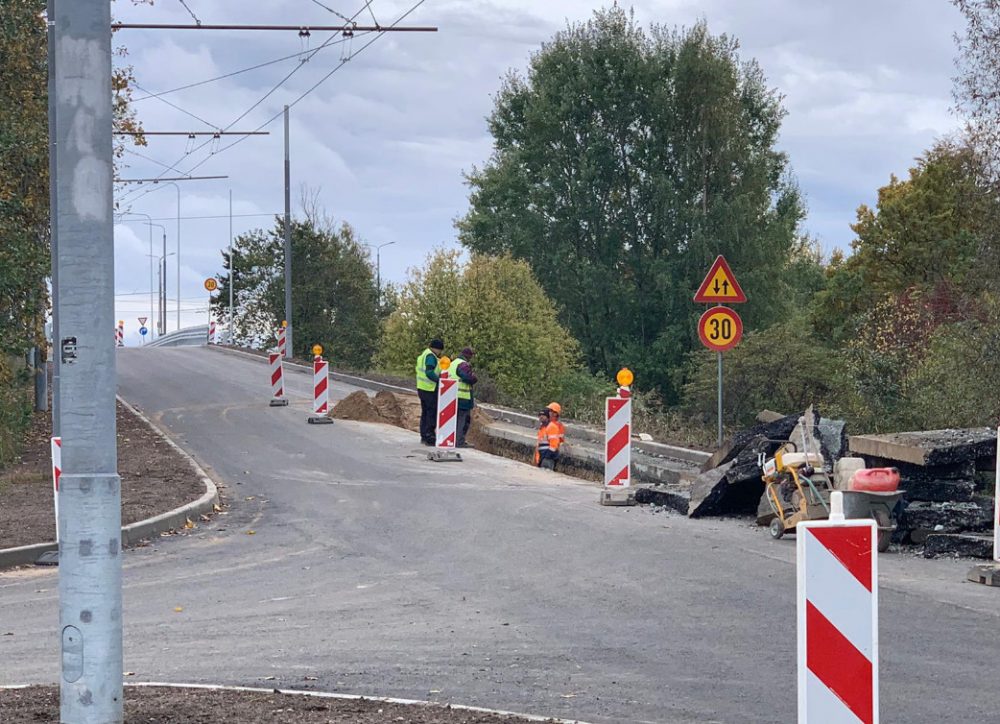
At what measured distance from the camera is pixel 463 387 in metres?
22.1

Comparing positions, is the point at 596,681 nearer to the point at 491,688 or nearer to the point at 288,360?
→ the point at 491,688

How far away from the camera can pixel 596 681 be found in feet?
23.9

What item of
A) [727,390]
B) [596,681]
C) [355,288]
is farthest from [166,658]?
[355,288]

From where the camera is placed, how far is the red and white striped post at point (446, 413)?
66.9 feet

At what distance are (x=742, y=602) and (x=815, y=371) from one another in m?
20.9

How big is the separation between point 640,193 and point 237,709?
46341 mm

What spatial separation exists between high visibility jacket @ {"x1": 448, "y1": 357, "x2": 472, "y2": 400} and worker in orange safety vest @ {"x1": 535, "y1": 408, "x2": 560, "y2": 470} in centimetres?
165

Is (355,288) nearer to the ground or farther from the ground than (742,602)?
farther from the ground

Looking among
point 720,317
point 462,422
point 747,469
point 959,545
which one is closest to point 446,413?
point 462,422

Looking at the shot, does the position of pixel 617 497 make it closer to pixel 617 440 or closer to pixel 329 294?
pixel 617 440

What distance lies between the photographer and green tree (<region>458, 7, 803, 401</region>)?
50.3 meters

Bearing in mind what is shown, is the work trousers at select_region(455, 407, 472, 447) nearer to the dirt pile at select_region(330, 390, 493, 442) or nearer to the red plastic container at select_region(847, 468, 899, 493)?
the dirt pile at select_region(330, 390, 493, 442)

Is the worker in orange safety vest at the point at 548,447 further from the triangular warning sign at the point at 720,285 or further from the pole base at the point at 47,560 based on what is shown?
the pole base at the point at 47,560

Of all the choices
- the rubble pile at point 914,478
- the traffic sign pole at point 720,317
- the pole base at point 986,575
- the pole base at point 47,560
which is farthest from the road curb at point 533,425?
the pole base at point 47,560
